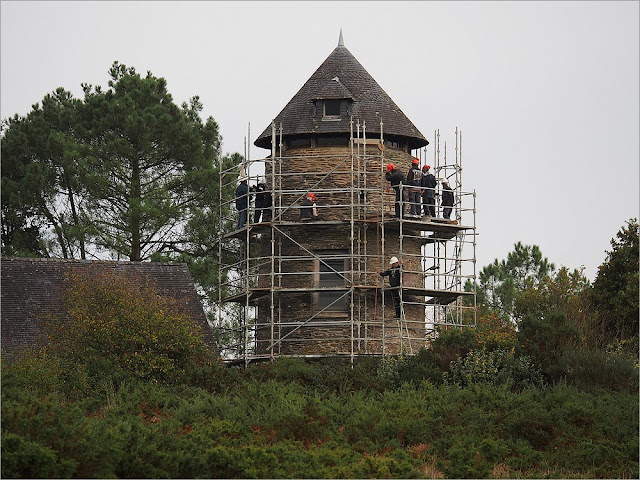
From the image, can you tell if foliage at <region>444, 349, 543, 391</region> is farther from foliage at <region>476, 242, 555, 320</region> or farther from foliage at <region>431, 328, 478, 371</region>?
foliage at <region>476, 242, 555, 320</region>

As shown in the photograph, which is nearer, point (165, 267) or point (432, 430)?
point (432, 430)

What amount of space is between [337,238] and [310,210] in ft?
3.58

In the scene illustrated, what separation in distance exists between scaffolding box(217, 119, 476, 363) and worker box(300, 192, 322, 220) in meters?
0.14

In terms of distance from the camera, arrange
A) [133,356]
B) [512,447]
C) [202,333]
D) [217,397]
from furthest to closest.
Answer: [202,333], [133,356], [217,397], [512,447]

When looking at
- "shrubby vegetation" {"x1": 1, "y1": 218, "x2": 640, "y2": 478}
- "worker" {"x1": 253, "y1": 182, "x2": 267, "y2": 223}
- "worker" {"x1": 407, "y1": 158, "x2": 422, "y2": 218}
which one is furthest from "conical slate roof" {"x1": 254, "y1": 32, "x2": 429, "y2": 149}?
"shrubby vegetation" {"x1": 1, "y1": 218, "x2": 640, "y2": 478}

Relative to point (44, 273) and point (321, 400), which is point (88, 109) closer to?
point (44, 273)

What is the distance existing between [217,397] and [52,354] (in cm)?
508

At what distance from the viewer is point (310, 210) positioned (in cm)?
4228

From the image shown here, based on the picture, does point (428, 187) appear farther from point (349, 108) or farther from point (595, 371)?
point (595, 371)

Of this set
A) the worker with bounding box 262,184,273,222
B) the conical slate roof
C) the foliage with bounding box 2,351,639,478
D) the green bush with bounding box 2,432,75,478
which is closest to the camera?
the green bush with bounding box 2,432,75,478

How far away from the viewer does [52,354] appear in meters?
36.7

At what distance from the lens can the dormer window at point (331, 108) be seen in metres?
43.9

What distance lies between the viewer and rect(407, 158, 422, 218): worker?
41.9 metres

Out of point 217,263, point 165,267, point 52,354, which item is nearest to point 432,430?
point 52,354
